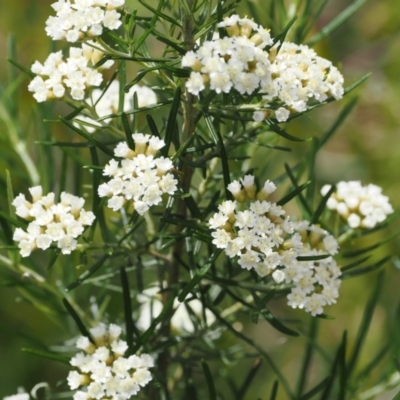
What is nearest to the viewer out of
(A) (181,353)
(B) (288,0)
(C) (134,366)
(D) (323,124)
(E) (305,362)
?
(C) (134,366)

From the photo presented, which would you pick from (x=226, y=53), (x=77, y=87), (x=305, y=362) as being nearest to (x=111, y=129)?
(x=77, y=87)

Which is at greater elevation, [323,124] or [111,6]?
[323,124]

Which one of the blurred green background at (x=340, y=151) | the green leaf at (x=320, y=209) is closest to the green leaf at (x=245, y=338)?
the green leaf at (x=320, y=209)

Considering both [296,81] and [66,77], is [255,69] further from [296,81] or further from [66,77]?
[66,77]

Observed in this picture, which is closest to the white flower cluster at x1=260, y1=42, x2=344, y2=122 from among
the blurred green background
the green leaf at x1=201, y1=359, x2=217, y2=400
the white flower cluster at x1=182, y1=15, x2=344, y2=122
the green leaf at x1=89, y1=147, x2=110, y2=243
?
the white flower cluster at x1=182, y1=15, x2=344, y2=122

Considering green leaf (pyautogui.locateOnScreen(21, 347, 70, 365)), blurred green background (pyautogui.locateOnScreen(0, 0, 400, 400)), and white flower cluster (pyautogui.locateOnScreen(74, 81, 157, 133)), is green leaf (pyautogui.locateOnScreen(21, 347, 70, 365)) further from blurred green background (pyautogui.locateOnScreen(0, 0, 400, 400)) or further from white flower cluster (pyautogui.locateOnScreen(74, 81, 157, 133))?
blurred green background (pyautogui.locateOnScreen(0, 0, 400, 400))

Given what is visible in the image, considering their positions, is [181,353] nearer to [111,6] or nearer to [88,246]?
[88,246]

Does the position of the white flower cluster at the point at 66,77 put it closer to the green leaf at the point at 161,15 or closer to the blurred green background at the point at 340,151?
the green leaf at the point at 161,15
